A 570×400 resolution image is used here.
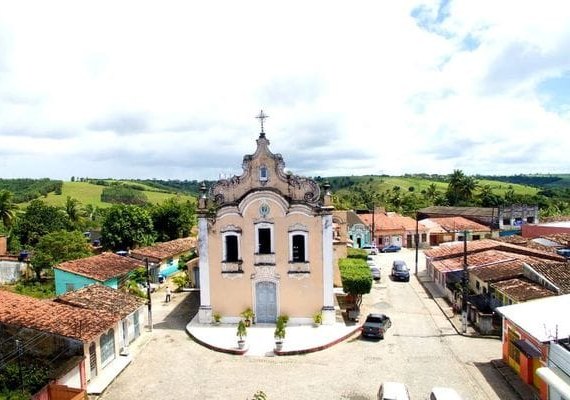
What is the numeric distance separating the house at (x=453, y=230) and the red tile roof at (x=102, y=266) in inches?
1678

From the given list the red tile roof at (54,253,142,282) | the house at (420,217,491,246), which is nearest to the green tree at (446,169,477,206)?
the house at (420,217,491,246)

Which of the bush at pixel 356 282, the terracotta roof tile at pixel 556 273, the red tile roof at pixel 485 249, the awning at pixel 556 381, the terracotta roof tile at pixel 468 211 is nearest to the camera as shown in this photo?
the awning at pixel 556 381

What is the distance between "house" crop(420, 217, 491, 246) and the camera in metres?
65.4

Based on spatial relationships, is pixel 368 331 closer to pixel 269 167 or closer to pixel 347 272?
pixel 347 272

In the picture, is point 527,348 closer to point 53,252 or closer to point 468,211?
point 53,252

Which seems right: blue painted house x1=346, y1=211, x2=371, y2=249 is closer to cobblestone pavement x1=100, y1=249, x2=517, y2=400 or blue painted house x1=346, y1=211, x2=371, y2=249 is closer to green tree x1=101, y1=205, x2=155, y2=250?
green tree x1=101, y1=205, x2=155, y2=250

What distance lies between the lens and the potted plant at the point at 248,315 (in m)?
26.7

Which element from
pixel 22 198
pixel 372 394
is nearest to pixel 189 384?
pixel 372 394

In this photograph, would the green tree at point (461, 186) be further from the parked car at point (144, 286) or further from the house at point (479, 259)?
the parked car at point (144, 286)

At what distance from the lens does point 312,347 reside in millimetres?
23266

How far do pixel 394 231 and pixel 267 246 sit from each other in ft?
127

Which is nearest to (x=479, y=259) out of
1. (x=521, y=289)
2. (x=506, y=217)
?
(x=521, y=289)

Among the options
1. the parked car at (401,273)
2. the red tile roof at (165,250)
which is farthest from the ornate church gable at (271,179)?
the red tile roof at (165,250)

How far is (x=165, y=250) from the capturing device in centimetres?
4509
